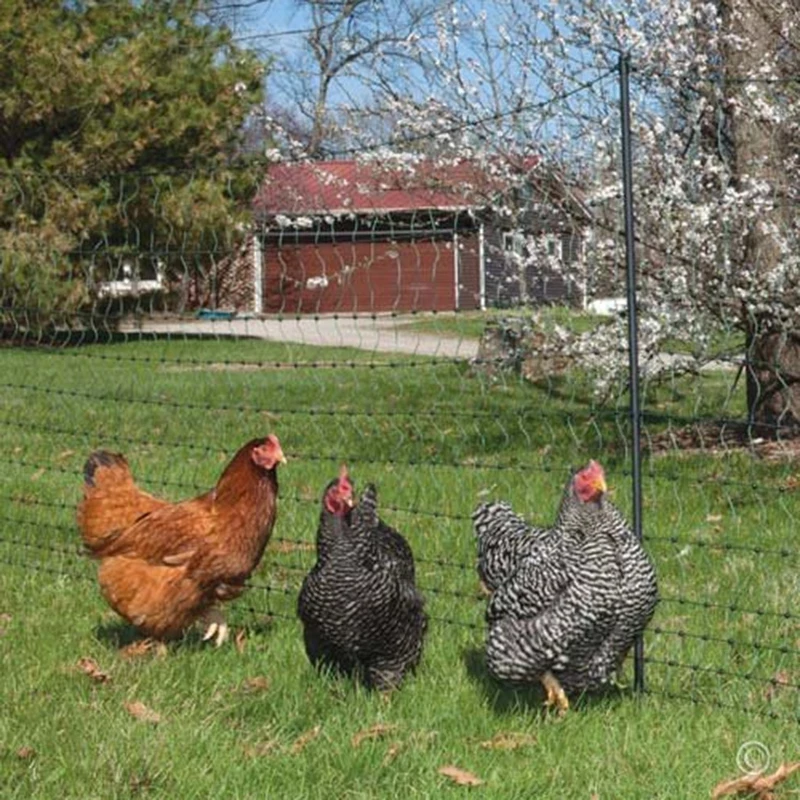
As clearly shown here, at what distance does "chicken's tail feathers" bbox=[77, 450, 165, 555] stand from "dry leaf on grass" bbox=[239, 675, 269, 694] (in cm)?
108

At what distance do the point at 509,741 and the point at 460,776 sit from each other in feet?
1.23

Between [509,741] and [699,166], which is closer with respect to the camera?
[509,741]

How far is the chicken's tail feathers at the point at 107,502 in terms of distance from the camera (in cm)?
607

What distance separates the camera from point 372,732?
4676mm

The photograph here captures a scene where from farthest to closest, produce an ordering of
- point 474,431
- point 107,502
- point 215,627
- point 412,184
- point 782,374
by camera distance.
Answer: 1. point 412,184
2. point 474,431
3. point 782,374
4. point 107,502
5. point 215,627

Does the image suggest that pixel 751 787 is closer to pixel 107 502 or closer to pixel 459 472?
pixel 107 502

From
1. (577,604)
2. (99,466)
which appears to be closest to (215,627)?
(99,466)

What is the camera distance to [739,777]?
4219 millimetres

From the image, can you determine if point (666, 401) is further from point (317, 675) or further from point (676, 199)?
point (317, 675)

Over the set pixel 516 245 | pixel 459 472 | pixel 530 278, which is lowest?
pixel 459 472

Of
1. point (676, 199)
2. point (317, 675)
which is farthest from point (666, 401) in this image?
point (317, 675)

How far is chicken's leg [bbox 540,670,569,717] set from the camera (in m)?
4.79

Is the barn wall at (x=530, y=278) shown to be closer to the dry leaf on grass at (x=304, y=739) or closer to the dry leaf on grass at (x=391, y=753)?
the dry leaf on grass at (x=304, y=739)

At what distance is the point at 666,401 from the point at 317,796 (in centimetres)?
878
